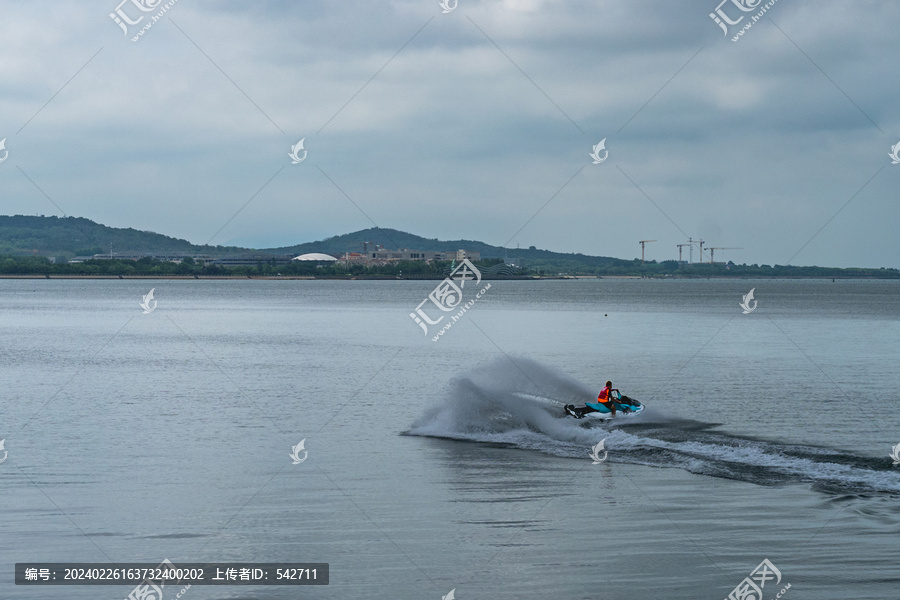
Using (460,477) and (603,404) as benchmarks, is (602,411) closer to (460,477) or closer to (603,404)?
(603,404)

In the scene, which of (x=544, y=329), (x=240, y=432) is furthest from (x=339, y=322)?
(x=240, y=432)

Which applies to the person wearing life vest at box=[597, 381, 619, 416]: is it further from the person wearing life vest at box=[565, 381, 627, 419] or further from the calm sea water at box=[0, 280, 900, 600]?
the calm sea water at box=[0, 280, 900, 600]

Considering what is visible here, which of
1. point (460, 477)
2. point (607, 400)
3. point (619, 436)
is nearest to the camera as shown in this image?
point (460, 477)

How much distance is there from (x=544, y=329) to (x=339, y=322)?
24.6m

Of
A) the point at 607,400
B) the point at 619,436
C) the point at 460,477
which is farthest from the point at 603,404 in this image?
the point at 460,477

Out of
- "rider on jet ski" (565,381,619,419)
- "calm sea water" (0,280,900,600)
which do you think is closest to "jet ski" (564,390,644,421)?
"rider on jet ski" (565,381,619,419)

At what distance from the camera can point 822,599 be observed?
13.9 m

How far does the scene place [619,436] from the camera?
90.4ft

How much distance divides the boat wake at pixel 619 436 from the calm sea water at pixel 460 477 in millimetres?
113

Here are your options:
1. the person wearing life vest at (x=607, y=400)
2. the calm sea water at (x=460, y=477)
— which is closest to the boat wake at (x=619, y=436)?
the calm sea water at (x=460, y=477)

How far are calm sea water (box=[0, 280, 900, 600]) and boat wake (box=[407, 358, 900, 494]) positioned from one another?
0.11 metres

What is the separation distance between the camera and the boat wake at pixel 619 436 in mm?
22484

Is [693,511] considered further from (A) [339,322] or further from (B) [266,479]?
(A) [339,322]

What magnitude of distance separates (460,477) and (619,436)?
7339 mm
